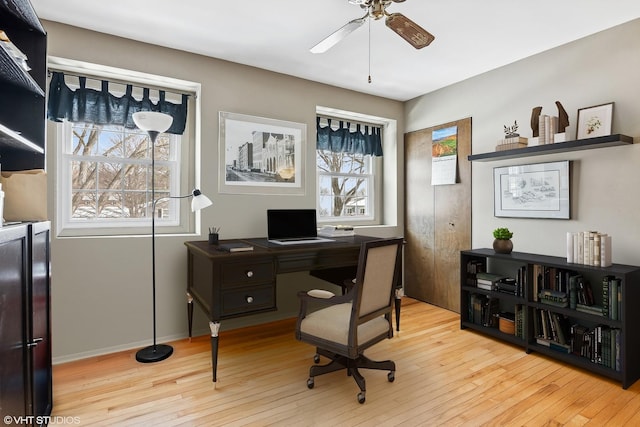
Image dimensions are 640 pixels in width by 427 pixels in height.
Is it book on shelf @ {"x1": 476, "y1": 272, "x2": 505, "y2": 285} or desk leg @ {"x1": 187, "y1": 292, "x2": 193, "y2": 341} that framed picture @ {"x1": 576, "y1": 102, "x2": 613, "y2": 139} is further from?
desk leg @ {"x1": 187, "y1": 292, "x2": 193, "y2": 341}

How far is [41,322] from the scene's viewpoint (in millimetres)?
1703

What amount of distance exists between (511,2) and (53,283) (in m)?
3.71

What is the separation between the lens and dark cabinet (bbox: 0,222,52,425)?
3.93ft

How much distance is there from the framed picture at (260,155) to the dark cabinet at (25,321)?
1611 mm

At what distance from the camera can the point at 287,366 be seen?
2.48 metres

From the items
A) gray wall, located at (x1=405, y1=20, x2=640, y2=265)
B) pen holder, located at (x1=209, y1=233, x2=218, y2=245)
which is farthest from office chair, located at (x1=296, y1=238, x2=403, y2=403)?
gray wall, located at (x1=405, y1=20, x2=640, y2=265)

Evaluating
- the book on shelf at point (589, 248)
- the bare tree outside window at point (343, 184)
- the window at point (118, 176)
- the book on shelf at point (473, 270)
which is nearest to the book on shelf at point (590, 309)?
the book on shelf at point (589, 248)

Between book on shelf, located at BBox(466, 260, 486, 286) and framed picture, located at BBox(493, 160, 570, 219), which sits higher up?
framed picture, located at BBox(493, 160, 570, 219)

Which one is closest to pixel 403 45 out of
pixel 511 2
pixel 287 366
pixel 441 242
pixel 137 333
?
pixel 511 2

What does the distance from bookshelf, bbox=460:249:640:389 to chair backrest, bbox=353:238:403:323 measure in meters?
1.25

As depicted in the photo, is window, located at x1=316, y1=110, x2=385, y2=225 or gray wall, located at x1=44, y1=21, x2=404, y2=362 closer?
gray wall, located at x1=44, y1=21, x2=404, y2=362

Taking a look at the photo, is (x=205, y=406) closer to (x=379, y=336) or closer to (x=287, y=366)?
(x=287, y=366)

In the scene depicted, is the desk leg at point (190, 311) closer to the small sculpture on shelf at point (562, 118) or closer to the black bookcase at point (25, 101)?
the black bookcase at point (25, 101)

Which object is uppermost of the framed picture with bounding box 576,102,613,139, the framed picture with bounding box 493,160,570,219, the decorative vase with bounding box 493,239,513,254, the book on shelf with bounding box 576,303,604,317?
the framed picture with bounding box 576,102,613,139
